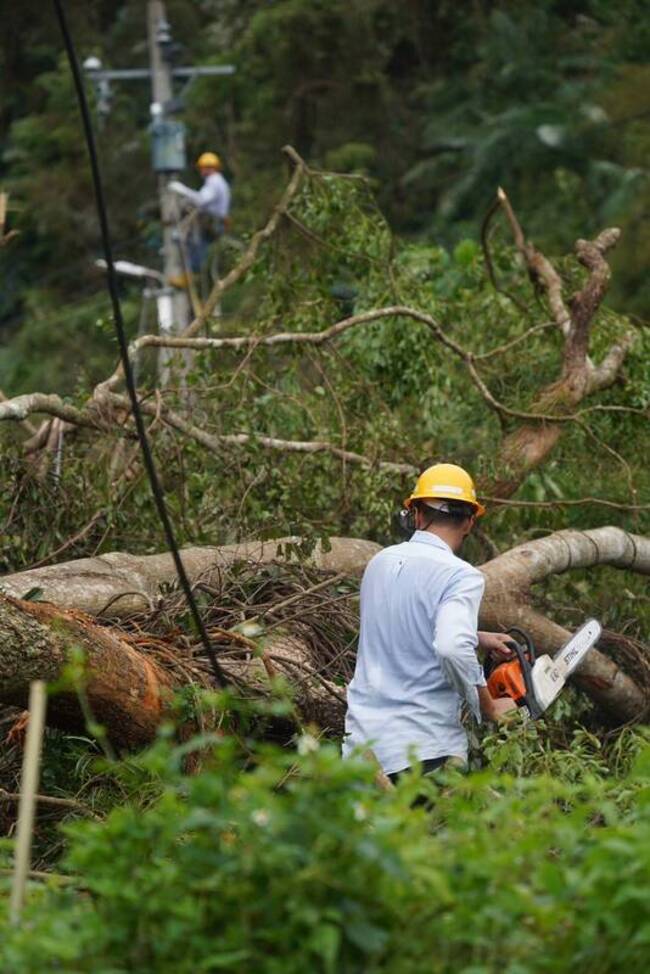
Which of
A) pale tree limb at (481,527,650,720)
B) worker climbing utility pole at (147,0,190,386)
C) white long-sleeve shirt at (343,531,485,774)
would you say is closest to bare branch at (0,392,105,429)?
pale tree limb at (481,527,650,720)

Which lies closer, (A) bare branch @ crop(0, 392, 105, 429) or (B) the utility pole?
(A) bare branch @ crop(0, 392, 105, 429)

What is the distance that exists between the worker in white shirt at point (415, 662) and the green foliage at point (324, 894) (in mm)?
1809

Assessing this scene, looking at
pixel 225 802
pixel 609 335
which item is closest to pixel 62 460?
pixel 609 335

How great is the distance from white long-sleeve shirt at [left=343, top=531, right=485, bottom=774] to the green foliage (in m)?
1.83

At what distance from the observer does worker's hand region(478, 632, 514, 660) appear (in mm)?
5988

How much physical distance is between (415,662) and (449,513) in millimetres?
523

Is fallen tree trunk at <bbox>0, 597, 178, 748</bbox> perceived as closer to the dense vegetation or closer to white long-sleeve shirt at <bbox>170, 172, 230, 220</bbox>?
the dense vegetation

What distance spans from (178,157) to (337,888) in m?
16.1

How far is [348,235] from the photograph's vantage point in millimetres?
9547

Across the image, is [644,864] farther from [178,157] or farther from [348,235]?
[178,157]

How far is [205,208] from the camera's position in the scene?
18.9 metres

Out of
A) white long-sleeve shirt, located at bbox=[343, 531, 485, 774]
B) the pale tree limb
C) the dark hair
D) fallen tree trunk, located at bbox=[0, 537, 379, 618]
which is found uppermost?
the dark hair

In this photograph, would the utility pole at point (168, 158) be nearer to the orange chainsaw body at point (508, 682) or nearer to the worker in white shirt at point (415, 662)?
the orange chainsaw body at point (508, 682)

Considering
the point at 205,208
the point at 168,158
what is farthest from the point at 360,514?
the point at 168,158
